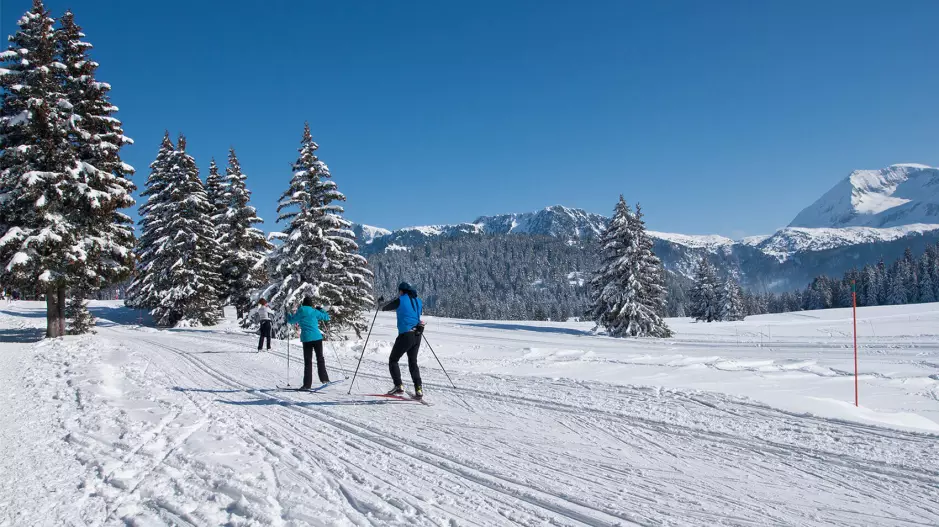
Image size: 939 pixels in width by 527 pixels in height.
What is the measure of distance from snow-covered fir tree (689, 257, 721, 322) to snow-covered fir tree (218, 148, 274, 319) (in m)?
46.5

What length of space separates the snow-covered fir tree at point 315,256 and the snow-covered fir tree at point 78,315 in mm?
7338

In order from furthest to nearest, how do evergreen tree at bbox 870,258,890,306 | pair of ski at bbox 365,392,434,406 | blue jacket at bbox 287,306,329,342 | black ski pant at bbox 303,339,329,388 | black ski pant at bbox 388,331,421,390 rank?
1. evergreen tree at bbox 870,258,890,306
2. blue jacket at bbox 287,306,329,342
3. black ski pant at bbox 303,339,329,388
4. pair of ski at bbox 365,392,434,406
5. black ski pant at bbox 388,331,421,390

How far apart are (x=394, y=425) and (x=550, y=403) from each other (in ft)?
8.92

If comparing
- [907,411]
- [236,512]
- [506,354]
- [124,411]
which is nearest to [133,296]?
[506,354]

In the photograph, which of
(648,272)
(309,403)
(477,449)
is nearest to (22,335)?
(309,403)

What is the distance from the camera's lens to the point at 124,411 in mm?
7508

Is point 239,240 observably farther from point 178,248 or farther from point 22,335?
point 22,335

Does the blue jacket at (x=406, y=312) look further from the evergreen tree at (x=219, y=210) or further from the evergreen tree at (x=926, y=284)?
the evergreen tree at (x=926, y=284)

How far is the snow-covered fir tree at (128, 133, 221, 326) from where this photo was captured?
93.2ft

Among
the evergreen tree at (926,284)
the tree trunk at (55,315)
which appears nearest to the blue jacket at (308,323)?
the tree trunk at (55,315)

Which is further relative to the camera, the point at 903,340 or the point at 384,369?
the point at 903,340

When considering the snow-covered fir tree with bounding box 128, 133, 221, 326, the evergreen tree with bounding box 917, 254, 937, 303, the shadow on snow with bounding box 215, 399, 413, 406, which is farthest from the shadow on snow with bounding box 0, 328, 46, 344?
the evergreen tree with bounding box 917, 254, 937, 303

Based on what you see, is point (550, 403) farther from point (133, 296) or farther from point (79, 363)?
point (133, 296)

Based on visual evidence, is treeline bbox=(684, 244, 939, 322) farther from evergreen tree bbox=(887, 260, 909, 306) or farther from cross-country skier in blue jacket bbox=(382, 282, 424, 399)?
cross-country skier in blue jacket bbox=(382, 282, 424, 399)
